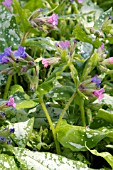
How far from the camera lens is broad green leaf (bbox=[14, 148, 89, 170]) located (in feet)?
3.61

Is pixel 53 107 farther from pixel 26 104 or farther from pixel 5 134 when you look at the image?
pixel 5 134

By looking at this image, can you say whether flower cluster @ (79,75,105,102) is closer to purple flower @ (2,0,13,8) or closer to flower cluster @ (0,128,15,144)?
flower cluster @ (0,128,15,144)

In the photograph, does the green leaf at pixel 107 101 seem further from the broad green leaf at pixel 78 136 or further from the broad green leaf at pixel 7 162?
the broad green leaf at pixel 7 162

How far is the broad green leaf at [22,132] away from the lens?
1181 millimetres

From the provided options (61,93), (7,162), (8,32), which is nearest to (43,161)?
(7,162)

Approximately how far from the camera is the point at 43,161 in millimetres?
1120

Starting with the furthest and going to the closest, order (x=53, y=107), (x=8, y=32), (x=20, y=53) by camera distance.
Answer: (x=8, y=32) → (x=53, y=107) → (x=20, y=53)

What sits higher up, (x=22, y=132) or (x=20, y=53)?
(x=20, y=53)

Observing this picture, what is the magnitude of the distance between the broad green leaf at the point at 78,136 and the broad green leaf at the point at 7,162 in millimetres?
145

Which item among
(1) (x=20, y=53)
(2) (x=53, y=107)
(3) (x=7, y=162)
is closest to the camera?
(3) (x=7, y=162)

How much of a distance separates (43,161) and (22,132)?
0.36ft

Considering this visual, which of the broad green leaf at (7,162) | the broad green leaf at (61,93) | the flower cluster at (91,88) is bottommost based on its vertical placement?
the broad green leaf at (7,162)

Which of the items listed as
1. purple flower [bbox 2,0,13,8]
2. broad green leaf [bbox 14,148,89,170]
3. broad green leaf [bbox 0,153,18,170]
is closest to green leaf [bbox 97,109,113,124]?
broad green leaf [bbox 14,148,89,170]

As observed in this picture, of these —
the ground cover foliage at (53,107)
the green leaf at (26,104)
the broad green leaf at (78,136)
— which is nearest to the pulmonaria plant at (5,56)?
the ground cover foliage at (53,107)
